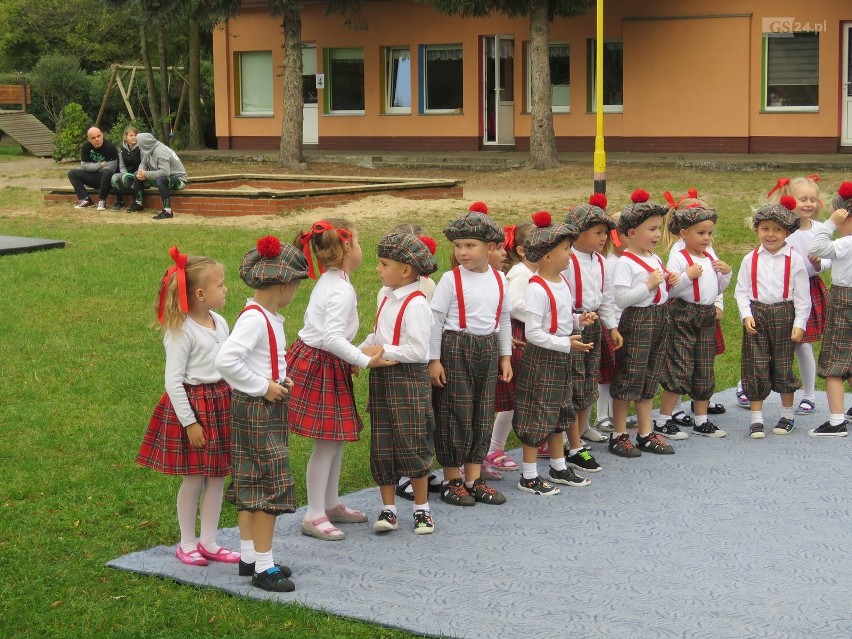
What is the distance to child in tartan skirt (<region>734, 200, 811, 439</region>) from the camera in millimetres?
7258

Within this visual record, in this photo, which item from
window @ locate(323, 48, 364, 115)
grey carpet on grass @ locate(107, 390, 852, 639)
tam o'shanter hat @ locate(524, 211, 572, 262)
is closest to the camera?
grey carpet on grass @ locate(107, 390, 852, 639)

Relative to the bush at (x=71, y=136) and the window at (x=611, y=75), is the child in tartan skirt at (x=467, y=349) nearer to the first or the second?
the window at (x=611, y=75)

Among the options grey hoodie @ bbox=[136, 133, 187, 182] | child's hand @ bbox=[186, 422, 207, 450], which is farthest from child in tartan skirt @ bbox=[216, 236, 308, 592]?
grey hoodie @ bbox=[136, 133, 187, 182]

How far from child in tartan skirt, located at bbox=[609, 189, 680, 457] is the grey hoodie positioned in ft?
37.6

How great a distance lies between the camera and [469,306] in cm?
593

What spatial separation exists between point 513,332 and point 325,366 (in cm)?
148

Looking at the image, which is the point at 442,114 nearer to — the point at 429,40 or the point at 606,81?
the point at 429,40

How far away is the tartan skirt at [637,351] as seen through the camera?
6.94 m

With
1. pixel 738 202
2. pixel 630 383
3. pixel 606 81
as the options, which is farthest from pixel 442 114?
pixel 630 383

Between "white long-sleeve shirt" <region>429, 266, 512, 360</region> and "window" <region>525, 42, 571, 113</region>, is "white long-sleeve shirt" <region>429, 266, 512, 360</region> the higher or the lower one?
the lower one

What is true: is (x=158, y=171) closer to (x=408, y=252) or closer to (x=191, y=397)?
(x=408, y=252)

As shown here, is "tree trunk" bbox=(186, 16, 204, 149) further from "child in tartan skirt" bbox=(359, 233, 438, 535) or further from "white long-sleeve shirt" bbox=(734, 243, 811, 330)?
"child in tartan skirt" bbox=(359, 233, 438, 535)

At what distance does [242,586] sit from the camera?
4.92 m

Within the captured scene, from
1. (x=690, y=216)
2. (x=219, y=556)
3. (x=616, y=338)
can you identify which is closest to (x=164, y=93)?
(x=690, y=216)
